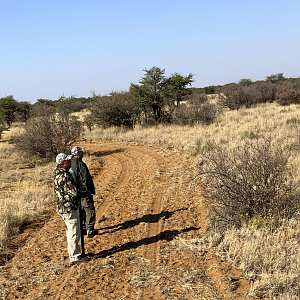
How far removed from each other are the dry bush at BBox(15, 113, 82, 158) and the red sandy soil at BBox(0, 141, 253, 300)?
558 cm

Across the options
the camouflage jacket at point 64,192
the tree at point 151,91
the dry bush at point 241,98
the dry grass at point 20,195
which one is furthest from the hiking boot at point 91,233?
the dry bush at point 241,98

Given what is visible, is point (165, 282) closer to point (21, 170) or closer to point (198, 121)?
point (21, 170)

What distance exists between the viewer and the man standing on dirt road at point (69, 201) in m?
4.46

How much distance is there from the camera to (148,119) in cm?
2127

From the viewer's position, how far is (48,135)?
1303 centimetres

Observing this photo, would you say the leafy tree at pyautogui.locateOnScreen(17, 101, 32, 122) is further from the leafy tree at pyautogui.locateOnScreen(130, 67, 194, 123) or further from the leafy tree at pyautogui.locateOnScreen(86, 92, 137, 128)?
the leafy tree at pyautogui.locateOnScreen(130, 67, 194, 123)

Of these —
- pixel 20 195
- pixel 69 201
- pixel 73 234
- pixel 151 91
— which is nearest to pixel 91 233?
Answer: pixel 73 234

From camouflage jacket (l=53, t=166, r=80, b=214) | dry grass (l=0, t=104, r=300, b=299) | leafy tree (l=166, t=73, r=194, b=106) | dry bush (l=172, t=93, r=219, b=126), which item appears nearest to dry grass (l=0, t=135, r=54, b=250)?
dry grass (l=0, t=104, r=300, b=299)

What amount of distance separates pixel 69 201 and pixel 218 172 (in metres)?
2.83

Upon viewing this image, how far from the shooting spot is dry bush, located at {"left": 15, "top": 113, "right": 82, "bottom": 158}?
1303cm

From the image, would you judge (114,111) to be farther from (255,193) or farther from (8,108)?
(8,108)

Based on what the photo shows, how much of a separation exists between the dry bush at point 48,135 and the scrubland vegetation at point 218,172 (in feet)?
0.14

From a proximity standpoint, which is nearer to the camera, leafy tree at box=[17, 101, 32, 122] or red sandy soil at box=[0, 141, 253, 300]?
red sandy soil at box=[0, 141, 253, 300]

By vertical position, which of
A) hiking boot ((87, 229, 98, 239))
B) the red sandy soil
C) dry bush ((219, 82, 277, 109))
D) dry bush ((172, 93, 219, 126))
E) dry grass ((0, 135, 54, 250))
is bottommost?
the red sandy soil
